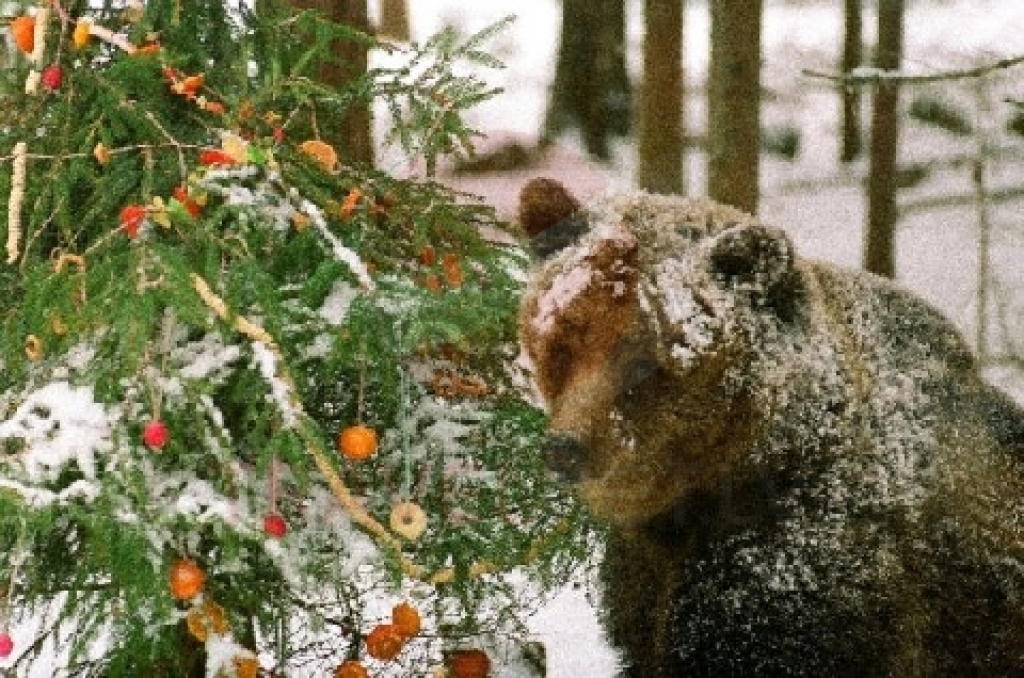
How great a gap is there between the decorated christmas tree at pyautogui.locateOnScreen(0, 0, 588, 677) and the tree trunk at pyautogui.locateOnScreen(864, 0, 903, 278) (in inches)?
230

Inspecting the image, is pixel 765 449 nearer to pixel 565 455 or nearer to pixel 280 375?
pixel 565 455

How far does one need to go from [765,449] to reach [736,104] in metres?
3.38

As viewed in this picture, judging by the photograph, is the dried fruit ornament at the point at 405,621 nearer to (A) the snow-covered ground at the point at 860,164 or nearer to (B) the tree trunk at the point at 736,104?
(B) the tree trunk at the point at 736,104

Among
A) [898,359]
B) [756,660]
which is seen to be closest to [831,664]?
[756,660]

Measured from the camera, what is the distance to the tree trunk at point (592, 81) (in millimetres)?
11734

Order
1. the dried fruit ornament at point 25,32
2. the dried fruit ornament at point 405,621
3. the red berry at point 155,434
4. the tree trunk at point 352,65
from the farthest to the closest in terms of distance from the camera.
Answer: the tree trunk at point 352,65 < the dried fruit ornament at point 405,621 < the dried fruit ornament at point 25,32 < the red berry at point 155,434

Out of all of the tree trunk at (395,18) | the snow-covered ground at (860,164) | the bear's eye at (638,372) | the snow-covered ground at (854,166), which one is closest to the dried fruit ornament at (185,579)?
the bear's eye at (638,372)

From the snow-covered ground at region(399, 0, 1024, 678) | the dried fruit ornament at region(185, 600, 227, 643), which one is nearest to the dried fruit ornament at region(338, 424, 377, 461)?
the dried fruit ornament at region(185, 600, 227, 643)

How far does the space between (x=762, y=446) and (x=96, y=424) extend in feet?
3.96

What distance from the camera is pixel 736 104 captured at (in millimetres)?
5059

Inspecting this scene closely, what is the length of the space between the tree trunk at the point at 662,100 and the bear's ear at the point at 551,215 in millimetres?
3766

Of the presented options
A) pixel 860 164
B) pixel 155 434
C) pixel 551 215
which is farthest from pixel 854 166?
pixel 155 434

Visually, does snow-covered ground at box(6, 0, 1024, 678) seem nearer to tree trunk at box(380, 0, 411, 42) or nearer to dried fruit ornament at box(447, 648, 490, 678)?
tree trunk at box(380, 0, 411, 42)

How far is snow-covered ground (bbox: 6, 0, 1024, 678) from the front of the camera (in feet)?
27.6
